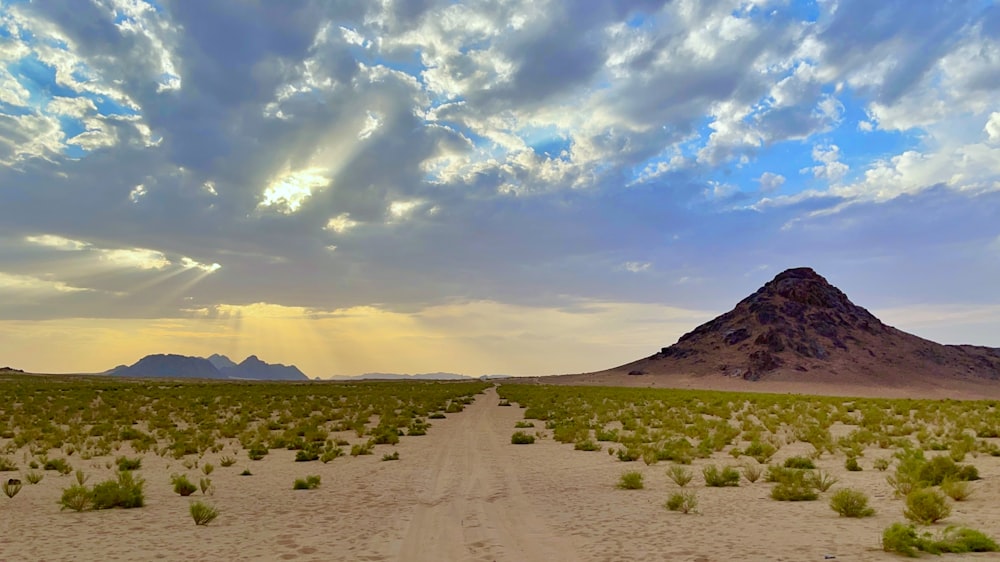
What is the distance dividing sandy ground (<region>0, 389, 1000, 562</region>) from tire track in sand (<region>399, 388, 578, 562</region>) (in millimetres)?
40

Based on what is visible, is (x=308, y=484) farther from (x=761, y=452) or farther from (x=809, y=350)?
(x=809, y=350)

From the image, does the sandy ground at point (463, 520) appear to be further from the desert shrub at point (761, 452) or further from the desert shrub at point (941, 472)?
the desert shrub at point (761, 452)

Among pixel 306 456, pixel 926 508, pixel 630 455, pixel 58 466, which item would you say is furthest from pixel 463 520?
pixel 58 466

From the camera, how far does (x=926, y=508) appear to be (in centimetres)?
1018

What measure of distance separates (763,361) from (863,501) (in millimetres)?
108425

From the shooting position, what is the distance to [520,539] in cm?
989

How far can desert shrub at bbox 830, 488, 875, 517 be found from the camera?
1082cm

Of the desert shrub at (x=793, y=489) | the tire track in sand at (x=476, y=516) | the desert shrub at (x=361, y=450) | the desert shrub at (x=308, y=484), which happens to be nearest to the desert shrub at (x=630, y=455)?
the tire track in sand at (x=476, y=516)

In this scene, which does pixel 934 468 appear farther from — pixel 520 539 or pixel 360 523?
pixel 360 523

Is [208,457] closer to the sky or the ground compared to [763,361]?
closer to the ground

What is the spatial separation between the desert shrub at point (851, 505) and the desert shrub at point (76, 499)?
46.1 feet

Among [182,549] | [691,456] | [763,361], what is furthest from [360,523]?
[763,361]

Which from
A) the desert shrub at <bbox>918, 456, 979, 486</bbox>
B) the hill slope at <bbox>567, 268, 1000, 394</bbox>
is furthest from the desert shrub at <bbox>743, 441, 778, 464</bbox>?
the hill slope at <bbox>567, 268, 1000, 394</bbox>

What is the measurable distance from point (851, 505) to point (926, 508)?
109 centimetres
